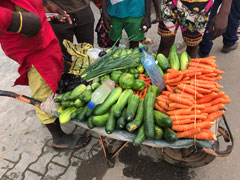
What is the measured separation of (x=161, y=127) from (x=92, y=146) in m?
1.51

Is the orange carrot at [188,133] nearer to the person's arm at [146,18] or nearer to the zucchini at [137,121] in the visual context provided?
the zucchini at [137,121]

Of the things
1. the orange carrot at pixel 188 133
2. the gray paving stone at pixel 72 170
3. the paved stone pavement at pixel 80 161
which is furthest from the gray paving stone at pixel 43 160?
the orange carrot at pixel 188 133

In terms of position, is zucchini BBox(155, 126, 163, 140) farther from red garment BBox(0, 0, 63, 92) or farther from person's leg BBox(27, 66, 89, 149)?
Answer: person's leg BBox(27, 66, 89, 149)

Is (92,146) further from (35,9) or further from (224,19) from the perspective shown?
(224,19)

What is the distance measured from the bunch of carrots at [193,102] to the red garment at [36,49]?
1.18m

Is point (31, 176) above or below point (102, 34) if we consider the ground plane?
below

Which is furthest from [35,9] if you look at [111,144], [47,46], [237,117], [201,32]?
[237,117]

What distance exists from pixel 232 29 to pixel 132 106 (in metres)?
3.51

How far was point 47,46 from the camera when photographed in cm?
183

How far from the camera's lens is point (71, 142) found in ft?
8.74

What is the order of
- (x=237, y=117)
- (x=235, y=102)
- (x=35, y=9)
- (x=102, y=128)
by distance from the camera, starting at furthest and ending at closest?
(x=235, y=102), (x=237, y=117), (x=102, y=128), (x=35, y=9)

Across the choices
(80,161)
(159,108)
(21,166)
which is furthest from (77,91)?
(21,166)

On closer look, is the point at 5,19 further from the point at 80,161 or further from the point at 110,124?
the point at 80,161

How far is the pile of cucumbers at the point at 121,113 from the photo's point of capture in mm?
1530
